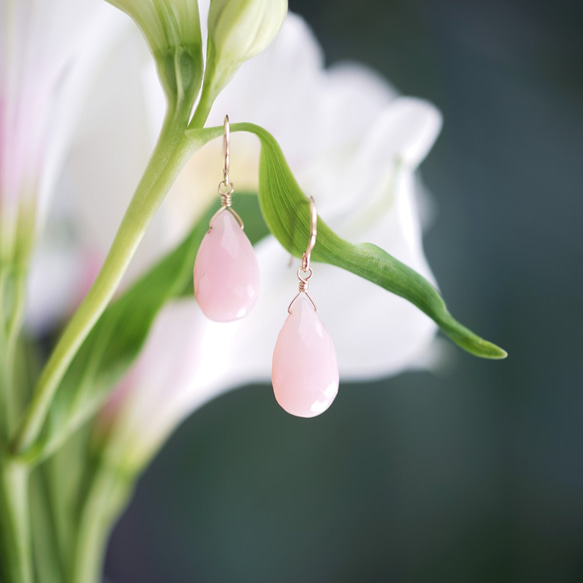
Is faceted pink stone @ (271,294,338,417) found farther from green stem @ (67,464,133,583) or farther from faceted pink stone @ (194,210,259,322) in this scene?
green stem @ (67,464,133,583)

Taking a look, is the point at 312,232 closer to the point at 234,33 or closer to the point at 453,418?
the point at 234,33

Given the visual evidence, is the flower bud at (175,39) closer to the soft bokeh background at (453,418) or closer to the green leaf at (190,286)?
the green leaf at (190,286)

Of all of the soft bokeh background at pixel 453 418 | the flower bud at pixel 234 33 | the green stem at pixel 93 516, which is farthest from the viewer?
the soft bokeh background at pixel 453 418

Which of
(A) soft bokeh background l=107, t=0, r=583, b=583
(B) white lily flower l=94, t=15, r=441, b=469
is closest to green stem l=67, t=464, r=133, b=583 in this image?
(B) white lily flower l=94, t=15, r=441, b=469

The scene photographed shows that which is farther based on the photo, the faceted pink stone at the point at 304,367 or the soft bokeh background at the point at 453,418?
the soft bokeh background at the point at 453,418

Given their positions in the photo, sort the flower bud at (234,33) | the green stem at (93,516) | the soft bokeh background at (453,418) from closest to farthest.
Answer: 1. the flower bud at (234,33)
2. the green stem at (93,516)
3. the soft bokeh background at (453,418)

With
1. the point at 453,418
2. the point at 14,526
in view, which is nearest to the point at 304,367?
the point at 14,526

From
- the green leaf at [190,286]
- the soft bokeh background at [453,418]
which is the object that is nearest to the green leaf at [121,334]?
the green leaf at [190,286]

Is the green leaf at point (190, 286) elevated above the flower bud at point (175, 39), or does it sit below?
below
